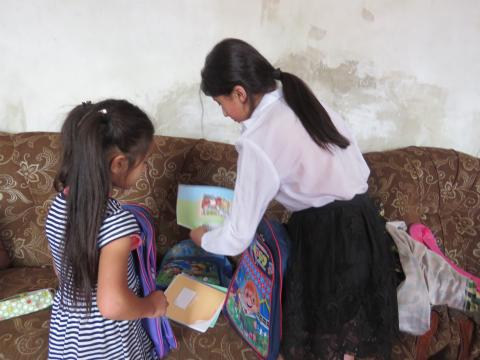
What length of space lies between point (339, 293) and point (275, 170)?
1.45 feet

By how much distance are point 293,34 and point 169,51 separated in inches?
23.5

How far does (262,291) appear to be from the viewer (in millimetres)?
1197

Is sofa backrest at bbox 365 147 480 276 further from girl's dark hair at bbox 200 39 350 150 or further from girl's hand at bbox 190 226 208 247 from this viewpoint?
girl's hand at bbox 190 226 208 247

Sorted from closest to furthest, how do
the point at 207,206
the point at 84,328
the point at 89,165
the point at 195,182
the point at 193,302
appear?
the point at 89,165 < the point at 84,328 < the point at 207,206 < the point at 193,302 < the point at 195,182

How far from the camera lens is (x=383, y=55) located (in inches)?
70.4

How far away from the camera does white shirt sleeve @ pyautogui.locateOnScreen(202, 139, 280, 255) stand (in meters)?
0.98

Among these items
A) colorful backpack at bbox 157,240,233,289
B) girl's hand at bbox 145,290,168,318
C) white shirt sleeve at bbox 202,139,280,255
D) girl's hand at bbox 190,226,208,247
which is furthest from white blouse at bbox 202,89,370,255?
colorful backpack at bbox 157,240,233,289

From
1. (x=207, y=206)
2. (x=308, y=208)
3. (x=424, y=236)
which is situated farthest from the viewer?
(x=424, y=236)

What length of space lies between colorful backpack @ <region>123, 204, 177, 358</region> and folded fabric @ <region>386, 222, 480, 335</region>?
0.79 meters

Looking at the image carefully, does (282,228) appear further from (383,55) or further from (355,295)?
(383,55)

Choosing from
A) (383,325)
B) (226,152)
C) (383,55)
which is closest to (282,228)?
(383,325)

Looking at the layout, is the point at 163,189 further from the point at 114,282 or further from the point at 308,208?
the point at 114,282

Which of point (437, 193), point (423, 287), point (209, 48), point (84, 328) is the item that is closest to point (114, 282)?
point (84, 328)

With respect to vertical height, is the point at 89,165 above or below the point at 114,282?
above
